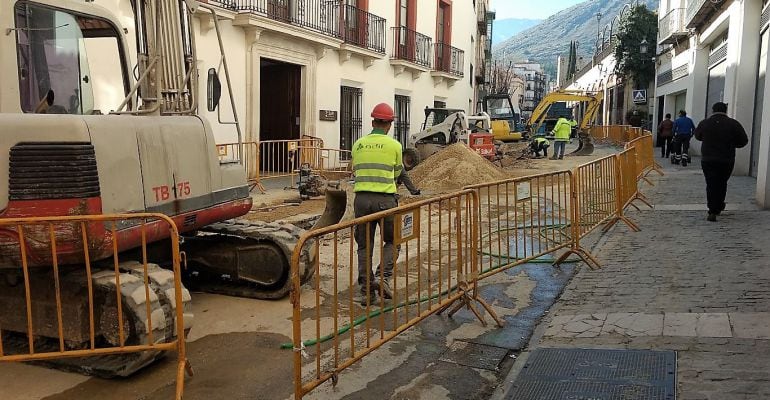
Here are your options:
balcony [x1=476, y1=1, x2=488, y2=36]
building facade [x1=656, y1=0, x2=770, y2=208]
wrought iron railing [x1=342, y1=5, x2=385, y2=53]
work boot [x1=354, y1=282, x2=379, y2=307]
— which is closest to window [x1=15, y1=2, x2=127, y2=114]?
work boot [x1=354, y1=282, x2=379, y2=307]

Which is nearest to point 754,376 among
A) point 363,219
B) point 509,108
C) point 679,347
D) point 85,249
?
point 679,347

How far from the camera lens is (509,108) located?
28953 mm

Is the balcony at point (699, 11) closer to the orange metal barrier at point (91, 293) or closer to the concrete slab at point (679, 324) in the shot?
the concrete slab at point (679, 324)

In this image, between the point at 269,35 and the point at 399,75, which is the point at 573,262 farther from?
the point at 399,75

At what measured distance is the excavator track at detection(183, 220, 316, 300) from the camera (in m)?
6.15

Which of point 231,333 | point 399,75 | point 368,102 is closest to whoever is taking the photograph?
point 231,333

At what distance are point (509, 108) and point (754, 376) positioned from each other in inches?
1012

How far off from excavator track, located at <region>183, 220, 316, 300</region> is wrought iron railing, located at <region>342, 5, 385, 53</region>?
45.5 feet

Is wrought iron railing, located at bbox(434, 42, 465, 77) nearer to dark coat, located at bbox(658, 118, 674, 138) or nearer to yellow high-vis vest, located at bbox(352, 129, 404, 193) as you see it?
dark coat, located at bbox(658, 118, 674, 138)

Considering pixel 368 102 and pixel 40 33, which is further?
pixel 368 102

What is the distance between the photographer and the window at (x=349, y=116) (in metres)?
20.4

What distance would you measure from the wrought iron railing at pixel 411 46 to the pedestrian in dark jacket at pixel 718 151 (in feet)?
47.7

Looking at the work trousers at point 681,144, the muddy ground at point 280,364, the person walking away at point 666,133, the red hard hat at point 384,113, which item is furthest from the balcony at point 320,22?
the person walking away at point 666,133

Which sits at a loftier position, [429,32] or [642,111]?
[429,32]
